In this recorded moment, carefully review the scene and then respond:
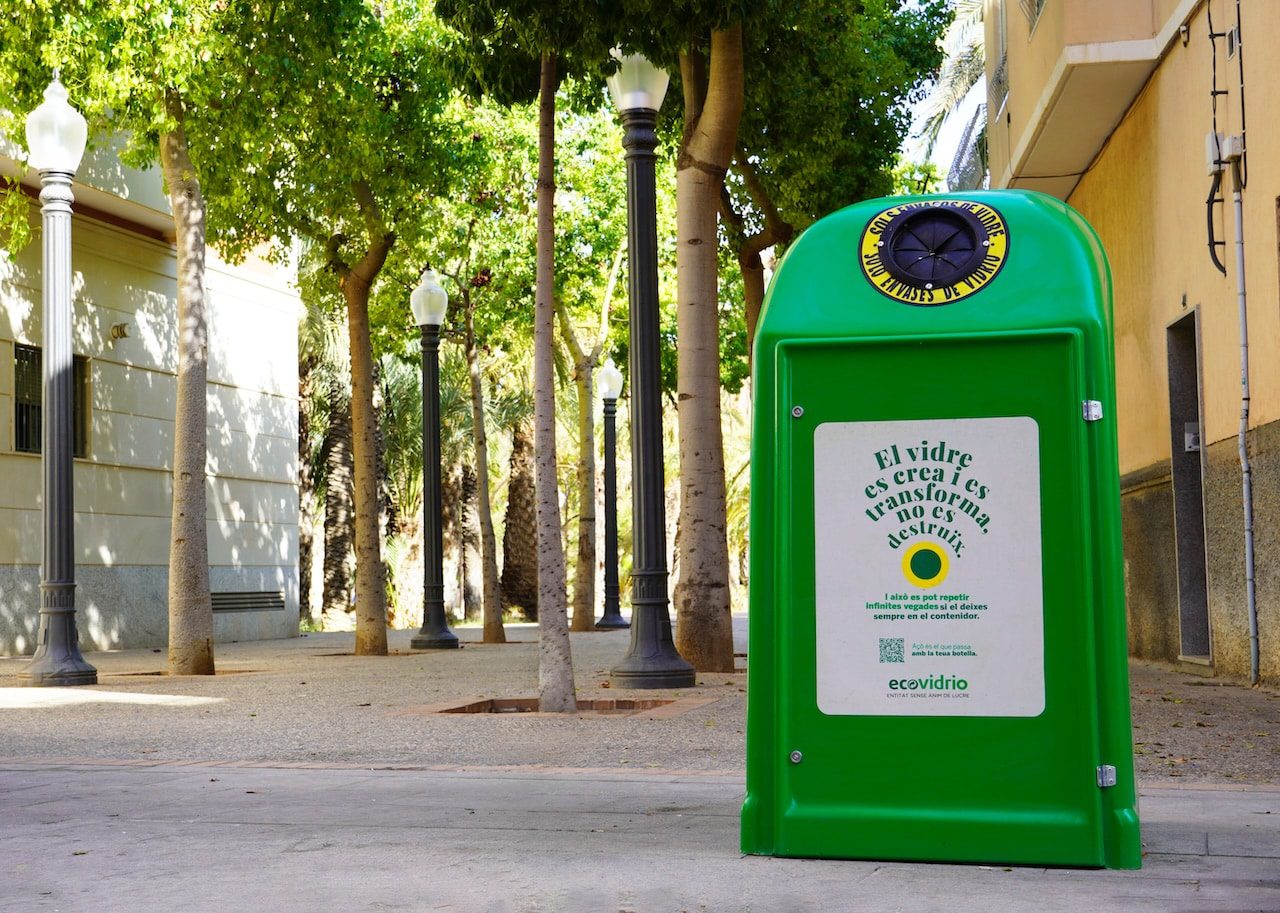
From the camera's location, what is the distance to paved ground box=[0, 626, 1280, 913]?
464cm

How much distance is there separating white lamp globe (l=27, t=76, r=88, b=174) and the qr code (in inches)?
456

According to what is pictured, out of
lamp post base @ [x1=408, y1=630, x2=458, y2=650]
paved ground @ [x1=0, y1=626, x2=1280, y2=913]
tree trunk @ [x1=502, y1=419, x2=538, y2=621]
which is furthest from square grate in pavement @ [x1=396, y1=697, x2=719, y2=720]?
tree trunk @ [x1=502, y1=419, x2=538, y2=621]

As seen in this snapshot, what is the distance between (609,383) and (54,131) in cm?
1518

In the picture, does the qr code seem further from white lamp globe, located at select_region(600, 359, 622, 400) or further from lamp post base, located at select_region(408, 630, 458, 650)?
white lamp globe, located at select_region(600, 359, 622, 400)

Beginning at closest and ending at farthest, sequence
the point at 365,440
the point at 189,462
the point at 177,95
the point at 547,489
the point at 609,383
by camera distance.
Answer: the point at 547,489 < the point at 189,462 < the point at 177,95 < the point at 365,440 < the point at 609,383

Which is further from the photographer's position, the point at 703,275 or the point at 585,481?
the point at 585,481

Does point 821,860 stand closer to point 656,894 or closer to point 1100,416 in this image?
point 656,894

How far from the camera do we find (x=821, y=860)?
5.14 m

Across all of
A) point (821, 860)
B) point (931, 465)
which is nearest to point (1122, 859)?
point (821, 860)

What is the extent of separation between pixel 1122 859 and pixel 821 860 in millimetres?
926

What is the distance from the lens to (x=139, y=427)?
23.2 meters

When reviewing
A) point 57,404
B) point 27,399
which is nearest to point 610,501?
point 27,399

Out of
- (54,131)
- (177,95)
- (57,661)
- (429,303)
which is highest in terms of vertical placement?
(177,95)

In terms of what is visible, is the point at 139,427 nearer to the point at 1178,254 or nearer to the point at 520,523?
the point at 520,523
